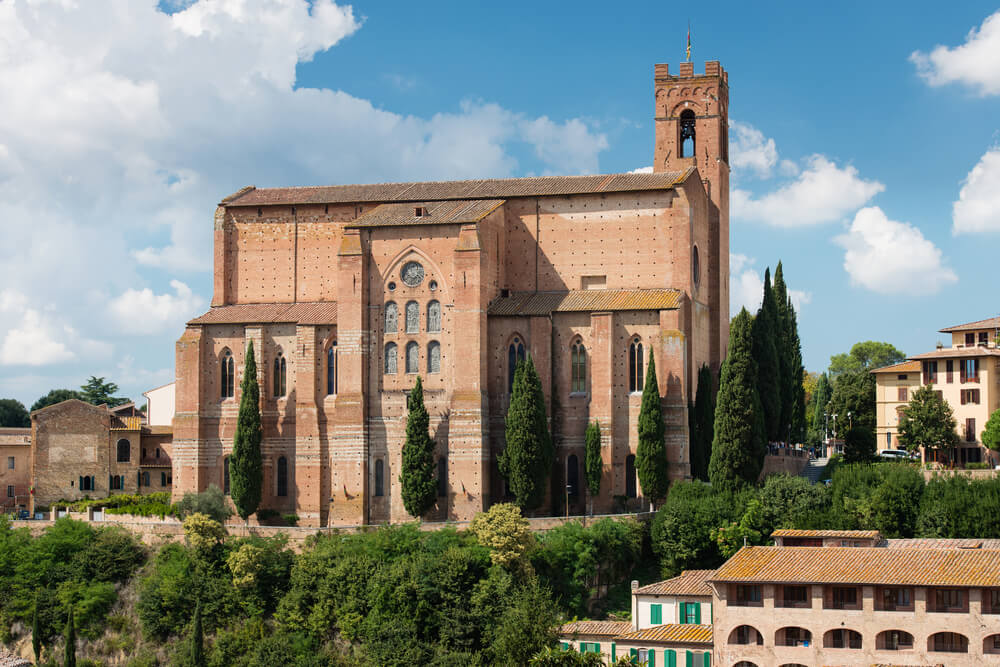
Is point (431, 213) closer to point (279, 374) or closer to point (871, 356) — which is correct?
point (279, 374)

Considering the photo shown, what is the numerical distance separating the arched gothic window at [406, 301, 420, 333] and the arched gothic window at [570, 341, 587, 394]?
20.0 ft

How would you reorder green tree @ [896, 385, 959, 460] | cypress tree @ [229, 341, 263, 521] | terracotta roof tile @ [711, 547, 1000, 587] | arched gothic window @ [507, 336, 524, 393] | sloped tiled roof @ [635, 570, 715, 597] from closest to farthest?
terracotta roof tile @ [711, 547, 1000, 587] → sloped tiled roof @ [635, 570, 715, 597] → green tree @ [896, 385, 959, 460] → cypress tree @ [229, 341, 263, 521] → arched gothic window @ [507, 336, 524, 393]

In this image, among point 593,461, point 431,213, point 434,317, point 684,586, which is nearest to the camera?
point 684,586

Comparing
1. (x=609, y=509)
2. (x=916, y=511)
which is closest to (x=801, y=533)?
(x=916, y=511)

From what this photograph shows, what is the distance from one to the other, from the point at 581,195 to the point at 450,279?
652 centimetres

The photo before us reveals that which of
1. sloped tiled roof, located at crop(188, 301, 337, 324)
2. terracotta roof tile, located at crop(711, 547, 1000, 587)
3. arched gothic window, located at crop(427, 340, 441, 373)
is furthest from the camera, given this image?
sloped tiled roof, located at crop(188, 301, 337, 324)

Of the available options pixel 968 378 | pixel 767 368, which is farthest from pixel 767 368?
pixel 968 378

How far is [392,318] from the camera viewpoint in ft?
180

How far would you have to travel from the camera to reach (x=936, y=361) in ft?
185

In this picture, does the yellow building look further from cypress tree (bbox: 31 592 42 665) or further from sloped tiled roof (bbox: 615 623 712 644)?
cypress tree (bbox: 31 592 42 665)

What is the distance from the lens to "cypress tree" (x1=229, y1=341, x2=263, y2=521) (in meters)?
54.7

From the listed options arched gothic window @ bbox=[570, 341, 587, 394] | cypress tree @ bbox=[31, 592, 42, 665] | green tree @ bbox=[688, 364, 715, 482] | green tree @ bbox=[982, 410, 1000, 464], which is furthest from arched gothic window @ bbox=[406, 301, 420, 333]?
green tree @ bbox=[982, 410, 1000, 464]

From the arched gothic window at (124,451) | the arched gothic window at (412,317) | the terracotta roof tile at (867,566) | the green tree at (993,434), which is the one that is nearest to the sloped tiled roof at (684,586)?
the terracotta roof tile at (867,566)

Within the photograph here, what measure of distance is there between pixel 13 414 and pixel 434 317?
182ft
